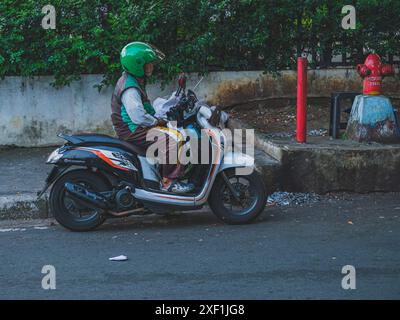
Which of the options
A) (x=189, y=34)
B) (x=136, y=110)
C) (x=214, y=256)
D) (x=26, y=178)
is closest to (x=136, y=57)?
(x=136, y=110)

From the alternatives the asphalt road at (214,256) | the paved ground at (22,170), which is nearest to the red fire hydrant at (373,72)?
the asphalt road at (214,256)

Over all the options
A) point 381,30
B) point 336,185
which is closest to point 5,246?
point 336,185

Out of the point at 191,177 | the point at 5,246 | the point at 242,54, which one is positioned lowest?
the point at 5,246

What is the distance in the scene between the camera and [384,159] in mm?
8812

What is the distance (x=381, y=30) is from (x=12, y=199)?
18.5 feet

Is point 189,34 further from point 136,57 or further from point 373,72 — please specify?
point 136,57

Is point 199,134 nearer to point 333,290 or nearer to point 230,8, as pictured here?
point 333,290

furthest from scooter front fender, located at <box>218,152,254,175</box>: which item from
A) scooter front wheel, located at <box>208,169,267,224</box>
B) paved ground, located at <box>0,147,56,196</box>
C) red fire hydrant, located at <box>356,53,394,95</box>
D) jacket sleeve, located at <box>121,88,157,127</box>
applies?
red fire hydrant, located at <box>356,53,394,95</box>

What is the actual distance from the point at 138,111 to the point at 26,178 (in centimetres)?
222

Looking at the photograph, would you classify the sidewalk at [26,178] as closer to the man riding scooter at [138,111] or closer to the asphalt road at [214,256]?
the asphalt road at [214,256]

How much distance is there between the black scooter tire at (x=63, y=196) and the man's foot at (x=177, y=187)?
53cm

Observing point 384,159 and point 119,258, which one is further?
point 384,159

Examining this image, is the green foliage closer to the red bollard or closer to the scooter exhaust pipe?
the red bollard

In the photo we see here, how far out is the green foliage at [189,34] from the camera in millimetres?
10273
